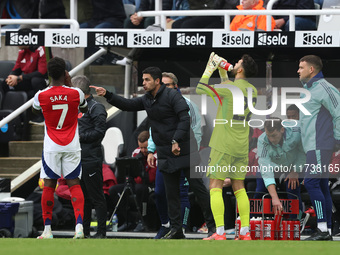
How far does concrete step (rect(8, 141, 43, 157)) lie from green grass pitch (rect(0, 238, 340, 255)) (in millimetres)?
5665

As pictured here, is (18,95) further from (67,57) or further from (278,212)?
(278,212)

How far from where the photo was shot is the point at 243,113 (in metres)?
10.0

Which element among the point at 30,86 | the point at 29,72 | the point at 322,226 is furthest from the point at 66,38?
the point at 322,226

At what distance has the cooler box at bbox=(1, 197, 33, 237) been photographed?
38.8 feet

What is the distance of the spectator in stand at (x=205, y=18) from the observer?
13.2m

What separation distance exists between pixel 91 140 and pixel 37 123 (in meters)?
4.29

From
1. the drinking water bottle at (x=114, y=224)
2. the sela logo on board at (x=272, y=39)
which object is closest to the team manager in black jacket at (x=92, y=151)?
the drinking water bottle at (x=114, y=224)

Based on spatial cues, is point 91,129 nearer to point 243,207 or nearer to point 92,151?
point 92,151

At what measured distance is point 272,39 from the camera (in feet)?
38.2

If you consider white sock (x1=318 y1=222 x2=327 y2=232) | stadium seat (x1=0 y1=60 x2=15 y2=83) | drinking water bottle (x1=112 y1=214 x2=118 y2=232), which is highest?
stadium seat (x1=0 y1=60 x2=15 y2=83)

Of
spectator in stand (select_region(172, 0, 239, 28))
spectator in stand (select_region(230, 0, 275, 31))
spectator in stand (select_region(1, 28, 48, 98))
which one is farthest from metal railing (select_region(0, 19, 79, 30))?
spectator in stand (select_region(230, 0, 275, 31))

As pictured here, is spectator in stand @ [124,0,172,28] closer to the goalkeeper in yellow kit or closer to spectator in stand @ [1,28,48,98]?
spectator in stand @ [1,28,48,98]

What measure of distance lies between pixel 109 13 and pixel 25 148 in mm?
2555

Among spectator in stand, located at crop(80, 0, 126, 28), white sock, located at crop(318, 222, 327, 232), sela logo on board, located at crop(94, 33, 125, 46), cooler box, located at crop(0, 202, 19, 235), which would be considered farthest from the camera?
spectator in stand, located at crop(80, 0, 126, 28)
